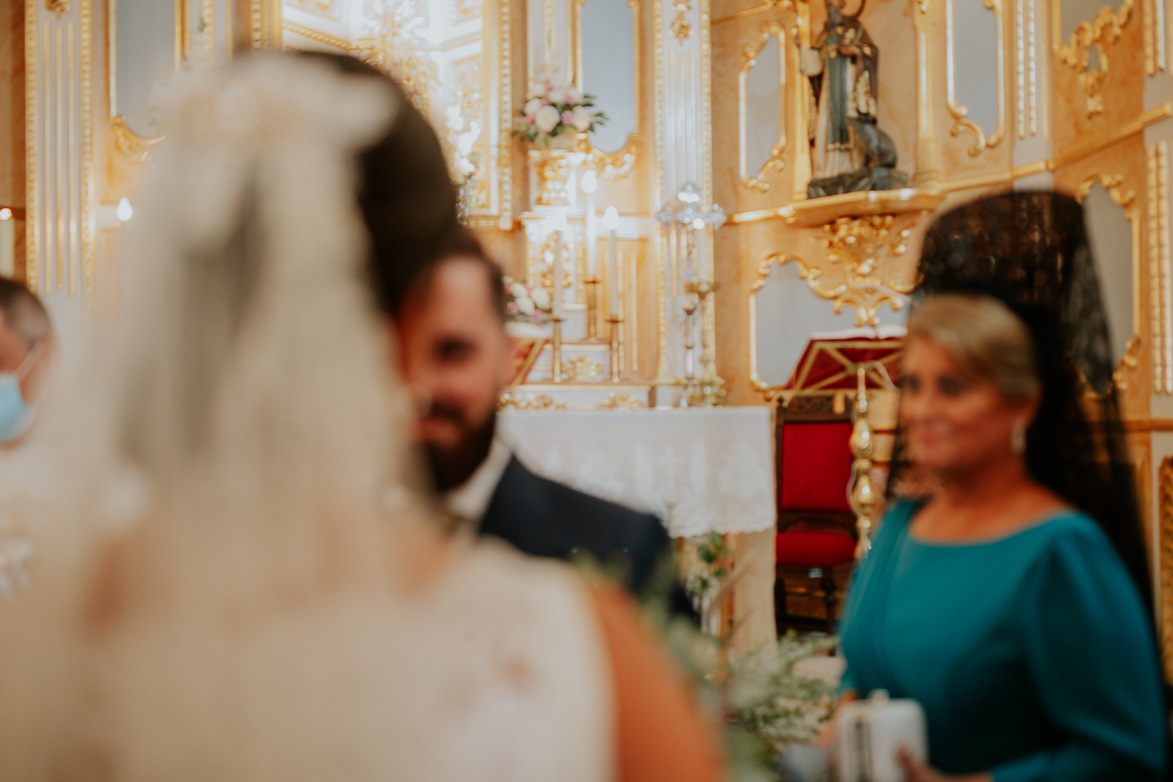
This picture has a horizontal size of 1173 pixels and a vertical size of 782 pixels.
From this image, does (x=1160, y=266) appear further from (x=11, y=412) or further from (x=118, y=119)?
(x=118, y=119)

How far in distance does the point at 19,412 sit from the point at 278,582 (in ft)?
5.81

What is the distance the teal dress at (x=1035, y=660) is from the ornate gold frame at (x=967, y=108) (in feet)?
18.9

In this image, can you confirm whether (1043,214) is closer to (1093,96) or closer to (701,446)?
(701,446)

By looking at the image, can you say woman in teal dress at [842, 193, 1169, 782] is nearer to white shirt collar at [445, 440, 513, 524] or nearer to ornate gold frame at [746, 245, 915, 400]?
white shirt collar at [445, 440, 513, 524]

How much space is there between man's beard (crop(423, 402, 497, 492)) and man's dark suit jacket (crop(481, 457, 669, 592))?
0.07m

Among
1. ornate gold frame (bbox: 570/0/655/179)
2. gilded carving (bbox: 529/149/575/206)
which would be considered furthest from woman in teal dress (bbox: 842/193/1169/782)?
ornate gold frame (bbox: 570/0/655/179)

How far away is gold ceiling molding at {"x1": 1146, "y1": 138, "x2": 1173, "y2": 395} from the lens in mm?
5047

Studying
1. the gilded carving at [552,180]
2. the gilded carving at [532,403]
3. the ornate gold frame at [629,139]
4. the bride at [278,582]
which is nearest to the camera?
the bride at [278,582]

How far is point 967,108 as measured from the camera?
6910mm

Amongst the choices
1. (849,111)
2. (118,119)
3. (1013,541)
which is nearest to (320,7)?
(118,119)

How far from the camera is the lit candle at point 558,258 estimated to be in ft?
16.5

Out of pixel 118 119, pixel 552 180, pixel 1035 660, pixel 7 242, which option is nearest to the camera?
pixel 1035 660

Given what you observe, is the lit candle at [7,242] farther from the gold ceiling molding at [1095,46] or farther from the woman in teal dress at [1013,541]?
the gold ceiling molding at [1095,46]

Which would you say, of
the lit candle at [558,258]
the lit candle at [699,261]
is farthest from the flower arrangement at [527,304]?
the lit candle at [699,261]
